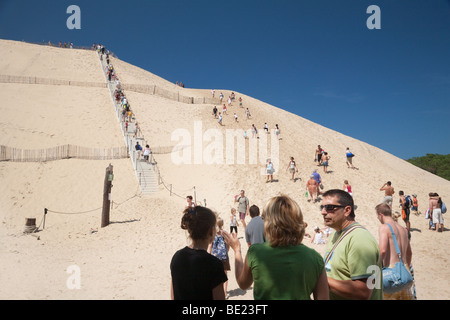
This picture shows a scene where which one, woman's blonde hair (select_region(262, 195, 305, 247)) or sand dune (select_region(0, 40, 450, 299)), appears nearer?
woman's blonde hair (select_region(262, 195, 305, 247))

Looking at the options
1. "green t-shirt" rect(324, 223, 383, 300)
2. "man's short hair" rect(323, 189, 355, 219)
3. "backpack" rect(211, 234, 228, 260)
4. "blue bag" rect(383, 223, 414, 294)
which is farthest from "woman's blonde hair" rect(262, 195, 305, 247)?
"backpack" rect(211, 234, 228, 260)

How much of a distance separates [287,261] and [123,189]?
18.4m

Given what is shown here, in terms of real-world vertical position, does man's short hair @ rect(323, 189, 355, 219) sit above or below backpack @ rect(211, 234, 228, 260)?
above

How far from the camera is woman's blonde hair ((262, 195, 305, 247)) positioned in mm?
2283

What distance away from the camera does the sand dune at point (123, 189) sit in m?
7.93

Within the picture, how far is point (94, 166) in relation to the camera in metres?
21.2

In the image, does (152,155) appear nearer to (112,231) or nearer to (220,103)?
(112,231)

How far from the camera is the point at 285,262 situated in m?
2.21

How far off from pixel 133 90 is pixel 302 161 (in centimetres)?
2579

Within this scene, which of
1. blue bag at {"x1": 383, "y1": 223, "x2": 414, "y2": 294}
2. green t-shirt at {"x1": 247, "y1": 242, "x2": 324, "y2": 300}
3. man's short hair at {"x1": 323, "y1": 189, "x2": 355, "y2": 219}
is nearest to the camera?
green t-shirt at {"x1": 247, "y1": 242, "x2": 324, "y2": 300}

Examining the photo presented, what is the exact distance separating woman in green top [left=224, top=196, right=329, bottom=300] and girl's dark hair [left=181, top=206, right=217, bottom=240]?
1.77 ft

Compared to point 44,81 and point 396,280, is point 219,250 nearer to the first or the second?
point 396,280

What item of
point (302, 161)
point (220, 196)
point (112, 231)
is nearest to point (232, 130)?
point (302, 161)

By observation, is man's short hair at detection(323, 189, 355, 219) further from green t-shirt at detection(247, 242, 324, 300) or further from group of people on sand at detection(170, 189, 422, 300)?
green t-shirt at detection(247, 242, 324, 300)
